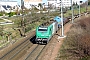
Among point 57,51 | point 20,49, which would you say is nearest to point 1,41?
point 20,49

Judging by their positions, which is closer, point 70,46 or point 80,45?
point 80,45

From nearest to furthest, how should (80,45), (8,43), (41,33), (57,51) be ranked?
(80,45) → (57,51) → (41,33) → (8,43)

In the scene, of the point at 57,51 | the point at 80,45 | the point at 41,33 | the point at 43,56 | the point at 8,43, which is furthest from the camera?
the point at 8,43

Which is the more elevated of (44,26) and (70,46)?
(44,26)

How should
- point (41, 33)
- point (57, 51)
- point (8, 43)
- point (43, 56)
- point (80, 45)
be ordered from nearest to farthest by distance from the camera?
point (80, 45)
point (43, 56)
point (57, 51)
point (41, 33)
point (8, 43)

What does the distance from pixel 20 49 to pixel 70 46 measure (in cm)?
645

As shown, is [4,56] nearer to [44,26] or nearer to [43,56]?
[43,56]

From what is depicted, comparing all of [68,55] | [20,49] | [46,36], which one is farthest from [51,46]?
[68,55]

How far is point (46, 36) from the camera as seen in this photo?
29.6 meters

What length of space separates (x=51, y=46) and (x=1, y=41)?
783cm

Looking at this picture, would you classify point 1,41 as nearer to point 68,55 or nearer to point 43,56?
point 43,56

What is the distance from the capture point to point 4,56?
24297 mm

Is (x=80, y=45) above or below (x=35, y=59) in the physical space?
above

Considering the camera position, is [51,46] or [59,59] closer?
[59,59]
